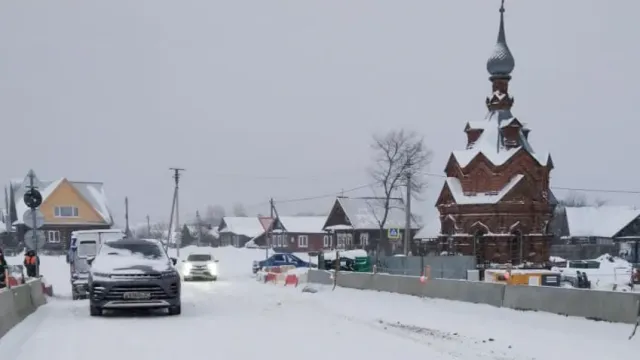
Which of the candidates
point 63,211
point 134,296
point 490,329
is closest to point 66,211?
point 63,211

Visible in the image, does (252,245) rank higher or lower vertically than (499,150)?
lower

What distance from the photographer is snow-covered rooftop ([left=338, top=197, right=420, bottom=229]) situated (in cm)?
7900

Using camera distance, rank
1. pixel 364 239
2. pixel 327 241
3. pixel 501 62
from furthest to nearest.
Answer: pixel 327 241 → pixel 364 239 → pixel 501 62

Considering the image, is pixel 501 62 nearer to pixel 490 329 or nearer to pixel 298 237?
pixel 490 329

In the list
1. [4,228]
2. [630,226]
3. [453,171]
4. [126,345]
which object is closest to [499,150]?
[453,171]

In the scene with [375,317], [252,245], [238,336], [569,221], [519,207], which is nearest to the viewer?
[238,336]

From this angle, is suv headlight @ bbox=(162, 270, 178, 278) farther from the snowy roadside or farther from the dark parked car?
the dark parked car

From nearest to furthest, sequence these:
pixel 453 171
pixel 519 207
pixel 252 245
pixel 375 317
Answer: pixel 375 317 → pixel 519 207 → pixel 453 171 → pixel 252 245

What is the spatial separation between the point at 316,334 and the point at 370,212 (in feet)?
223

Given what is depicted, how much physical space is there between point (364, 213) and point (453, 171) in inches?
1022

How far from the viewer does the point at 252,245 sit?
10275 centimetres

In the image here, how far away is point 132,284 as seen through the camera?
14.8 meters

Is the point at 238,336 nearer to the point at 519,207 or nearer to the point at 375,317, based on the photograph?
the point at 375,317

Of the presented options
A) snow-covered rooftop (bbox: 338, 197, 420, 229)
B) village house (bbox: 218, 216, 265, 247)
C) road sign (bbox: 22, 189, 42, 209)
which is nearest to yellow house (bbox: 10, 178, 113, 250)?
snow-covered rooftop (bbox: 338, 197, 420, 229)
